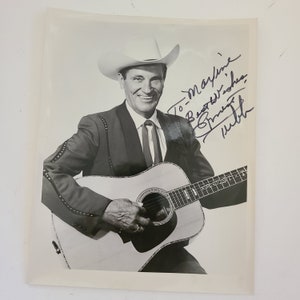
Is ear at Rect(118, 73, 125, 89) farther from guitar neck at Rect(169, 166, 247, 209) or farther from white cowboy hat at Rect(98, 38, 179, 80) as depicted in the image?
guitar neck at Rect(169, 166, 247, 209)

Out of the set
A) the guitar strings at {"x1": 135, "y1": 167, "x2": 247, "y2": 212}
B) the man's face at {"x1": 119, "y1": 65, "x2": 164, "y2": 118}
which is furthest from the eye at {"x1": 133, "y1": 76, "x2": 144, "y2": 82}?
the guitar strings at {"x1": 135, "y1": 167, "x2": 247, "y2": 212}

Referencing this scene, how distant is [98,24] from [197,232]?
1.36ft

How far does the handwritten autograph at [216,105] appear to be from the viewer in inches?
27.9

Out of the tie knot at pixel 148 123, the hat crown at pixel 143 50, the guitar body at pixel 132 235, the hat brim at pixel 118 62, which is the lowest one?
the guitar body at pixel 132 235

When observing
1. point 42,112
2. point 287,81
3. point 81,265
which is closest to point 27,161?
point 42,112

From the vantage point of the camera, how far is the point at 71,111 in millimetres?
711

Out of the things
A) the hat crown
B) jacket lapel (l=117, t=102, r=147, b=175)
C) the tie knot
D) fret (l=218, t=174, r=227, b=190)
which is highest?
the hat crown

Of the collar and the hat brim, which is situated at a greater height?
A: the hat brim

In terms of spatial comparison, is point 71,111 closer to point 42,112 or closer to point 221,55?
point 42,112

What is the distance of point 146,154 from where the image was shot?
0.70m

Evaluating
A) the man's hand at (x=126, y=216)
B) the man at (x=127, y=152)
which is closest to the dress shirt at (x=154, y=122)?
the man at (x=127, y=152)

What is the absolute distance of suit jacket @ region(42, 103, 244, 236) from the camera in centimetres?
68

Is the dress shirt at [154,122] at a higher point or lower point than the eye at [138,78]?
lower

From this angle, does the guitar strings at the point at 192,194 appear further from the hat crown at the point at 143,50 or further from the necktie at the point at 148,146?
the hat crown at the point at 143,50
